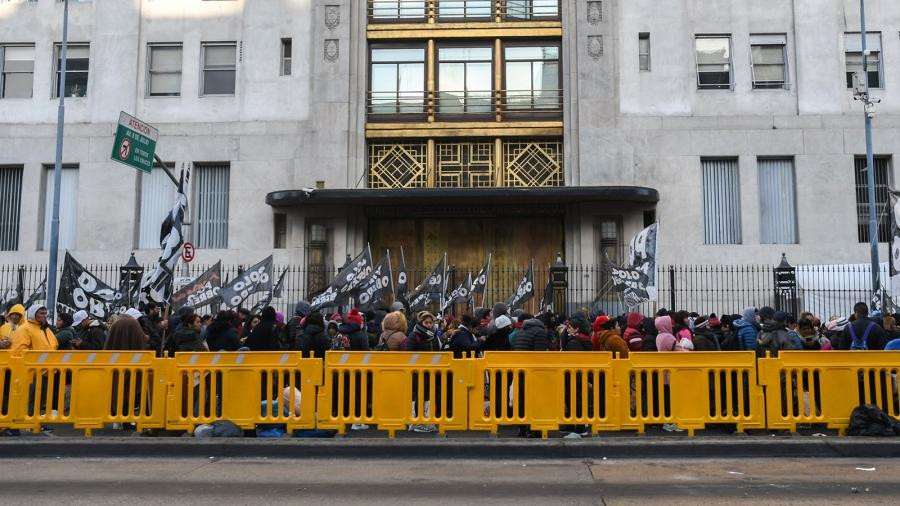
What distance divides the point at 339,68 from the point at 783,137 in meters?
13.7

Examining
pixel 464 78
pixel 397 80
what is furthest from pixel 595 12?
pixel 397 80

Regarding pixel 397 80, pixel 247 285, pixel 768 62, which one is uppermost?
pixel 768 62

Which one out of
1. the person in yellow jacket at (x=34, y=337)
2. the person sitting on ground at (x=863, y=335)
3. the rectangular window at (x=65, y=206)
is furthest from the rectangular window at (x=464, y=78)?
the person in yellow jacket at (x=34, y=337)

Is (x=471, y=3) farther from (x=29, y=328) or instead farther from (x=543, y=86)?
(x=29, y=328)

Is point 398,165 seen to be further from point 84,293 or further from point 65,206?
point 65,206

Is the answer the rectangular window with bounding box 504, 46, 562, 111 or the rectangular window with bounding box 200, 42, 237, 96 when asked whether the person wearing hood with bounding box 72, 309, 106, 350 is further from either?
the rectangular window with bounding box 504, 46, 562, 111

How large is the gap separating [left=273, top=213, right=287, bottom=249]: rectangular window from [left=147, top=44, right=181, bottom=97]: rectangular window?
17.6ft

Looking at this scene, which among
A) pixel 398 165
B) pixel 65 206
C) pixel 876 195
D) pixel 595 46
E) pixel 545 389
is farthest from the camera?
pixel 65 206

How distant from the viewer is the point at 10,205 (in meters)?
25.5

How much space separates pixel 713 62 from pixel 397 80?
9818 millimetres

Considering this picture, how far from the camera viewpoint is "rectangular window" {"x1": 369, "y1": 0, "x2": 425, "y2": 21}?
2508 centimetres

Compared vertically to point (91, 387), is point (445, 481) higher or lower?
lower

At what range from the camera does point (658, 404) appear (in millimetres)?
10445

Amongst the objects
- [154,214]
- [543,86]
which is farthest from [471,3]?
[154,214]
